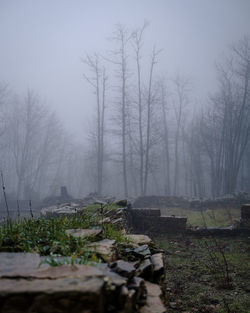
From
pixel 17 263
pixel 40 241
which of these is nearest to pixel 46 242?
pixel 40 241

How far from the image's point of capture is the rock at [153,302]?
2326 millimetres

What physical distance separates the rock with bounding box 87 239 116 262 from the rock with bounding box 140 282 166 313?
505mm

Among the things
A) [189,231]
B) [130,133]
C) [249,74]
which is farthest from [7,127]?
[189,231]

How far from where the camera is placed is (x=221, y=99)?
2780cm

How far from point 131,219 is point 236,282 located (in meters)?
5.61

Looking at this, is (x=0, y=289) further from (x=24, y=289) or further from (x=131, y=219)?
(x=131, y=219)

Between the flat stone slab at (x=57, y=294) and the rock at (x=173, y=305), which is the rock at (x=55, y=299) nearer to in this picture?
the flat stone slab at (x=57, y=294)

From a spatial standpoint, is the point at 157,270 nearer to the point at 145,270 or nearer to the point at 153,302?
the point at 145,270

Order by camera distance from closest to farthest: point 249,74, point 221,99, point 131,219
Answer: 1. point 131,219
2. point 249,74
3. point 221,99

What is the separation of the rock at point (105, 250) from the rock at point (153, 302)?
0.51 m

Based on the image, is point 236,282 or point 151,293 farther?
point 236,282

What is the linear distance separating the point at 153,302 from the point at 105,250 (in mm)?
841

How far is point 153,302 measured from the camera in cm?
246

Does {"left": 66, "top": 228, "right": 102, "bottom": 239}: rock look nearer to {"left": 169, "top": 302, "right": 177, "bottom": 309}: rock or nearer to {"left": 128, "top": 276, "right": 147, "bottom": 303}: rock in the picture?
{"left": 128, "top": 276, "right": 147, "bottom": 303}: rock
